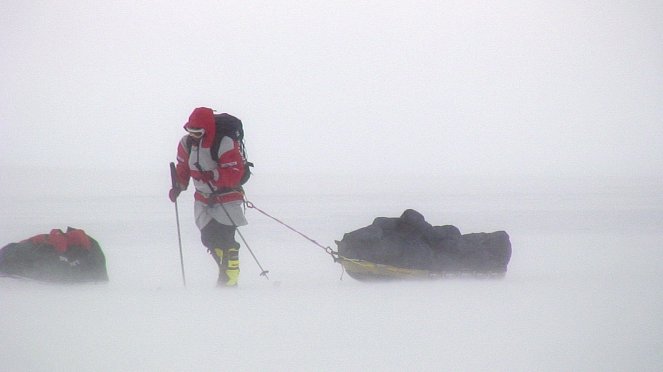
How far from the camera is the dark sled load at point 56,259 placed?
5.79 metres

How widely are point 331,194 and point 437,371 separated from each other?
42.4 feet

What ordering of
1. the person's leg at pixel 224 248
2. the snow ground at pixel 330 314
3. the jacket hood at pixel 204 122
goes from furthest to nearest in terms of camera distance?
the person's leg at pixel 224 248 → the jacket hood at pixel 204 122 → the snow ground at pixel 330 314

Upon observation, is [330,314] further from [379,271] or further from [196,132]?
[196,132]

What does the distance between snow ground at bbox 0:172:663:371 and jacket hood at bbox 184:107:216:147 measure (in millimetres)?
1115

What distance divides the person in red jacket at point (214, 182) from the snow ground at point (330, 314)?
0.32 m

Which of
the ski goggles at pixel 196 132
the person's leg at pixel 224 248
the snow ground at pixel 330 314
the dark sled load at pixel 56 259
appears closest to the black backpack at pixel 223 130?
the ski goggles at pixel 196 132

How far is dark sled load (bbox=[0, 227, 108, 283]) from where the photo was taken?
19.0ft

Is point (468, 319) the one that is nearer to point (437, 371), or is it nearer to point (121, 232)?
point (437, 371)

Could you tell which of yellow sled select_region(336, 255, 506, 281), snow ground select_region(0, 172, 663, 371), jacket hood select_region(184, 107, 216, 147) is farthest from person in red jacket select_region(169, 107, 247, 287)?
yellow sled select_region(336, 255, 506, 281)

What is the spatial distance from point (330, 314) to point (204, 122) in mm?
1807

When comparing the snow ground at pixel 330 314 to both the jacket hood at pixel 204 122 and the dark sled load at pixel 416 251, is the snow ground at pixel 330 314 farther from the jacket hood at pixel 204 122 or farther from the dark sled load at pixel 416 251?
the jacket hood at pixel 204 122

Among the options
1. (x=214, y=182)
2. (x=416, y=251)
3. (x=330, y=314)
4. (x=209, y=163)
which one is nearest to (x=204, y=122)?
(x=209, y=163)

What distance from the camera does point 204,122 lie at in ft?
18.5

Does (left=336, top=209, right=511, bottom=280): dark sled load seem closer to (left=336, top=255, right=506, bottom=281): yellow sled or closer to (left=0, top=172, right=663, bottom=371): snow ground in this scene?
(left=336, top=255, right=506, bottom=281): yellow sled
